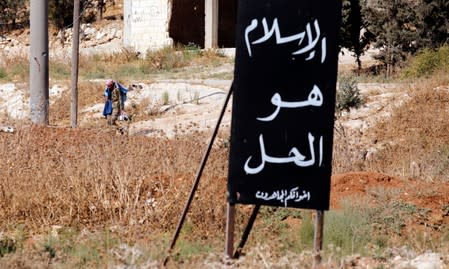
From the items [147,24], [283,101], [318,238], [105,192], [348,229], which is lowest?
[348,229]

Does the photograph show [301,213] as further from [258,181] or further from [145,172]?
[258,181]

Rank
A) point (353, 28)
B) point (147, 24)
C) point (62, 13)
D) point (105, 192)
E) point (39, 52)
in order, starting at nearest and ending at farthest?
point (105, 192) → point (39, 52) → point (353, 28) → point (147, 24) → point (62, 13)

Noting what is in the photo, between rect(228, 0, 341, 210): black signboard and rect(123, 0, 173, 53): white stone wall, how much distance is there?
83.8 feet

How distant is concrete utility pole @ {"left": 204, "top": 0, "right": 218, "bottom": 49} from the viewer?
31.6 metres

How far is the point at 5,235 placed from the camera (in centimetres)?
799

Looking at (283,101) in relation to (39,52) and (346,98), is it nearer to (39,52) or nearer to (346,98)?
(39,52)

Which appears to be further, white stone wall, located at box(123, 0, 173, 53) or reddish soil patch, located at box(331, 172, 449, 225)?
white stone wall, located at box(123, 0, 173, 53)

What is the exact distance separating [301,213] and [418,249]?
167cm

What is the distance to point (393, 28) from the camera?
87.0 feet

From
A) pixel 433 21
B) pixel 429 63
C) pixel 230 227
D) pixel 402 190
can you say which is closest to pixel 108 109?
pixel 429 63

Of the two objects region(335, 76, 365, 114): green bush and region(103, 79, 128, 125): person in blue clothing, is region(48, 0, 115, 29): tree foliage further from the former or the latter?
region(335, 76, 365, 114): green bush

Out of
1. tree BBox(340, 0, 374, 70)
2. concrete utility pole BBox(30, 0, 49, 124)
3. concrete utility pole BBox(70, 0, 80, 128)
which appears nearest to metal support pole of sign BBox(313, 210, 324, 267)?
concrete utility pole BBox(30, 0, 49, 124)

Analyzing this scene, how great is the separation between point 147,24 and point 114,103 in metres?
13.4

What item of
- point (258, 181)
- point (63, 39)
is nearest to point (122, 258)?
point (258, 181)
